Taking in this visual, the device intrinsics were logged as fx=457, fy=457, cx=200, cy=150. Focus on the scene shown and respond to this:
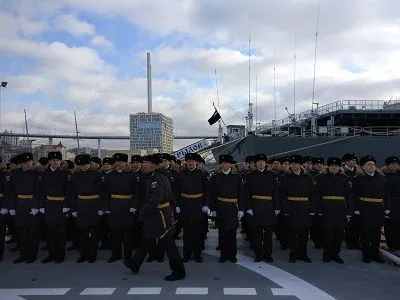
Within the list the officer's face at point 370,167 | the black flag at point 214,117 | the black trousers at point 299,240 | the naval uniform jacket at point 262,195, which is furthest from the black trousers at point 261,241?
the black flag at point 214,117

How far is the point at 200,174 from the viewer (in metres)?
7.76

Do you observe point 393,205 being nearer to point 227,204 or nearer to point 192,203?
point 227,204

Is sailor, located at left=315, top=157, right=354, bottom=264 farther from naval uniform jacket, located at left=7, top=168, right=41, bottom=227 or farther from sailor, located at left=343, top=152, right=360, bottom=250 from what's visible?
naval uniform jacket, located at left=7, top=168, right=41, bottom=227

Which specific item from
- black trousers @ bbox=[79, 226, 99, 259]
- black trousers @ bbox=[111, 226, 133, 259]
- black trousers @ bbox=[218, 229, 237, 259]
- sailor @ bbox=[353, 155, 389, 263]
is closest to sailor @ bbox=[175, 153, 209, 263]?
black trousers @ bbox=[218, 229, 237, 259]

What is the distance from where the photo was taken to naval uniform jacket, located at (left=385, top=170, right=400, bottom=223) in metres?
8.13

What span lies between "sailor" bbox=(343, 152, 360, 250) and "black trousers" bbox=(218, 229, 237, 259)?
92.6 inches

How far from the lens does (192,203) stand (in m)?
7.69

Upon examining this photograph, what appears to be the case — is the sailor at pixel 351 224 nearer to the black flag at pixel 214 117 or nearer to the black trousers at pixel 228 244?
the black trousers at pixel 228 244

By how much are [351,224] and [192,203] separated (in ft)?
10.4

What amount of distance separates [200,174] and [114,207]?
1.54 metres

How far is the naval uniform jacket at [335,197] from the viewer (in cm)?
746

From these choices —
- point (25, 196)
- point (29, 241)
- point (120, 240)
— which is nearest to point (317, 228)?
point (120, 240)

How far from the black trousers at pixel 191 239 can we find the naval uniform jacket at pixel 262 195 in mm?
953

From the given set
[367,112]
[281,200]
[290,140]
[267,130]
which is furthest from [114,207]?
[367,112]
